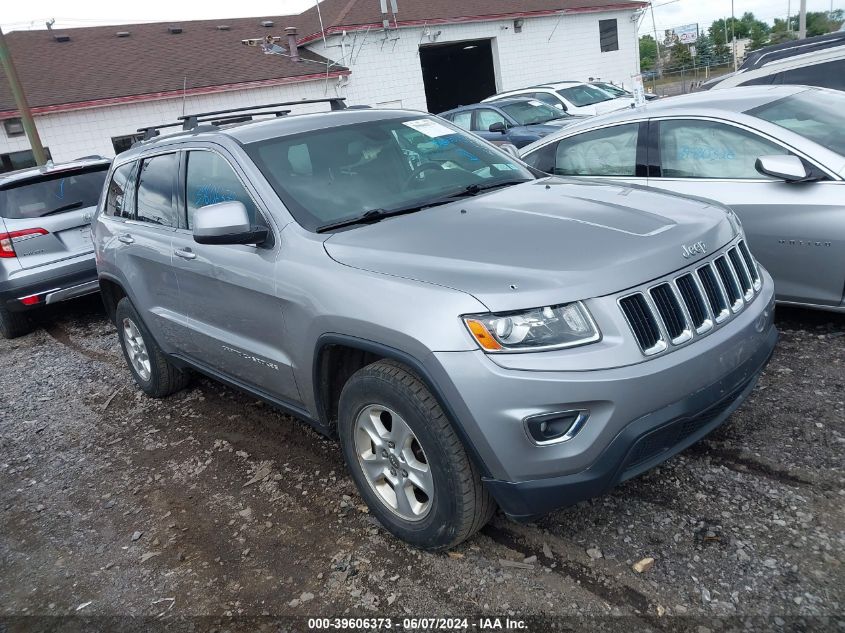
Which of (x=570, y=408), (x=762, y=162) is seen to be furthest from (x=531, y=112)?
(x=570, y=408)

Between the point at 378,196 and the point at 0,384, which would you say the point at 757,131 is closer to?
the point at 378,196

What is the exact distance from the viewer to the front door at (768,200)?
14.2 feet

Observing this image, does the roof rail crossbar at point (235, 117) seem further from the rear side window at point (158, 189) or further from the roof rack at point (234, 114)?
the rear side window at point (158, 189)

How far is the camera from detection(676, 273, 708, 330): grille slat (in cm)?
277

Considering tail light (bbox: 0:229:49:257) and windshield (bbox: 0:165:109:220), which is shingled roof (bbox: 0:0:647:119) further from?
tail light (bbox: 0:229:49:257)

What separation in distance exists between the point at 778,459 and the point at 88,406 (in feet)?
15.6

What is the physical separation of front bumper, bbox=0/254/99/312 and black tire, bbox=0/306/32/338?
0.36 metres

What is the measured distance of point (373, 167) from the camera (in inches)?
149

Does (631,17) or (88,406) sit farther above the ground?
(631,17)

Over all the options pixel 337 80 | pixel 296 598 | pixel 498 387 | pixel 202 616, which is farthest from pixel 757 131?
pixel 337 80

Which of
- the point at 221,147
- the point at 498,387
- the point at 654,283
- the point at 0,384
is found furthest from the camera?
the point at 0,384

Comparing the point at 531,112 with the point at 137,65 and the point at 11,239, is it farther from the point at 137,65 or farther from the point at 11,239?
the point at 137,65

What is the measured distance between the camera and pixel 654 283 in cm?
268

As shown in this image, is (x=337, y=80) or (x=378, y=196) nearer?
(x=378, y=196)
